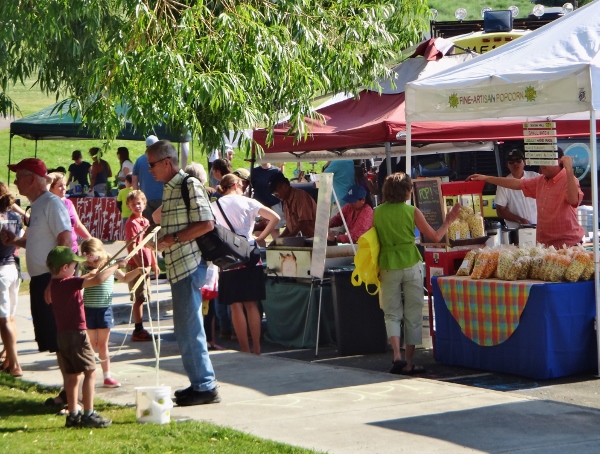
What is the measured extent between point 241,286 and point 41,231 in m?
2.67

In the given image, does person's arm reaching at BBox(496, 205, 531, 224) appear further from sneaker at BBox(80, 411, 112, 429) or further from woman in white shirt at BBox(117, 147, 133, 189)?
woman in white shirt at BBox(117, 147, 133, 189)

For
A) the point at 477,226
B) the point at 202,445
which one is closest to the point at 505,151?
the point at 477,226

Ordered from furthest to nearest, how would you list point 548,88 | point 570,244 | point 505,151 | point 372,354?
1. point 505,151
2. point 372,354
3. point 570,244
4. point 548,88

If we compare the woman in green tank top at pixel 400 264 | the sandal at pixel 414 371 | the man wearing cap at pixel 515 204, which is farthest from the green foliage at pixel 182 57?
the man wearing cap at pixel 515 204

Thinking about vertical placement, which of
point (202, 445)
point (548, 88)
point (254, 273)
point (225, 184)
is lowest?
point (202, 445)

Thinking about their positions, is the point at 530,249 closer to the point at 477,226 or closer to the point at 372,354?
the point at 477,226

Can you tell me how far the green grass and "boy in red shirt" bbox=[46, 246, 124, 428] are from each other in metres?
0.13

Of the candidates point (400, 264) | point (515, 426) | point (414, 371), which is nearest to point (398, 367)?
point (414, 371)

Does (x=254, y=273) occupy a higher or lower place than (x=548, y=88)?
lower

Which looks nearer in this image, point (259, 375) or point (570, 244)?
point (259, 375)

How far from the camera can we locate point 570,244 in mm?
9148

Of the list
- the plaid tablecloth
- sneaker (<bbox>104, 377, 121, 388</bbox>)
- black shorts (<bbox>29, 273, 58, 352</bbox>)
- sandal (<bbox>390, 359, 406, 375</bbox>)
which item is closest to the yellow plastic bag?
the plaid tablecloth

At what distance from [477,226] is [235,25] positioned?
3398mm

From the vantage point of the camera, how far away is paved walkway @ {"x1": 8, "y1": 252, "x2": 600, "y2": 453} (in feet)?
19.8
